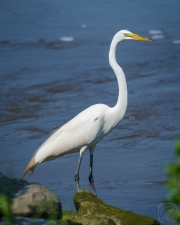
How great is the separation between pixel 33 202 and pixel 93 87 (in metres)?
7.29

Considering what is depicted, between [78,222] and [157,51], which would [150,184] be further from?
[157,51]

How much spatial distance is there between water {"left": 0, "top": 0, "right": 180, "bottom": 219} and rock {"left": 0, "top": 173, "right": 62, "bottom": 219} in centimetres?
53

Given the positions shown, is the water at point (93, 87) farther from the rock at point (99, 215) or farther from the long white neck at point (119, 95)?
the long white neck at point (119, 95)

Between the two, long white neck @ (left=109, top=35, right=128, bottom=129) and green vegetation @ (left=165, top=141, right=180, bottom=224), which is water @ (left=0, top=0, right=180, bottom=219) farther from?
green vegetation @ (left=165, top=141, right=180, bottom=224)

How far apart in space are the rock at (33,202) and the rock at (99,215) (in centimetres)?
44

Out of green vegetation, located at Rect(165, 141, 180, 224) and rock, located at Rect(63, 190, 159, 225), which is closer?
green vegetation, located at Rect(165, 141, 180, 224)

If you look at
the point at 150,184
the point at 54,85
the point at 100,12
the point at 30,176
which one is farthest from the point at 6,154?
the point at 100,12

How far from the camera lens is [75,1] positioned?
62.1 feet

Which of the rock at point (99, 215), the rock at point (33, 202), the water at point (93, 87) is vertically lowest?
the water at point (93, 87)

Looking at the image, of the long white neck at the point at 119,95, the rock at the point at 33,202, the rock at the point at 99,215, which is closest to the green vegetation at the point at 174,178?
the rock at the point at 33,202

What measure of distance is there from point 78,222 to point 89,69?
26.5ft

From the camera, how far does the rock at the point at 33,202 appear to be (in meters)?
4.38

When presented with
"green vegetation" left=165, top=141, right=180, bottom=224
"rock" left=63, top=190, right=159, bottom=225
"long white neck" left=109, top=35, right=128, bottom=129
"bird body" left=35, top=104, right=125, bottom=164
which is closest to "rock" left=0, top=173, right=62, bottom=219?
"rock" left=63, top=190, right=159, bottom=225

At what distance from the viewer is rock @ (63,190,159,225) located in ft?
16.3
